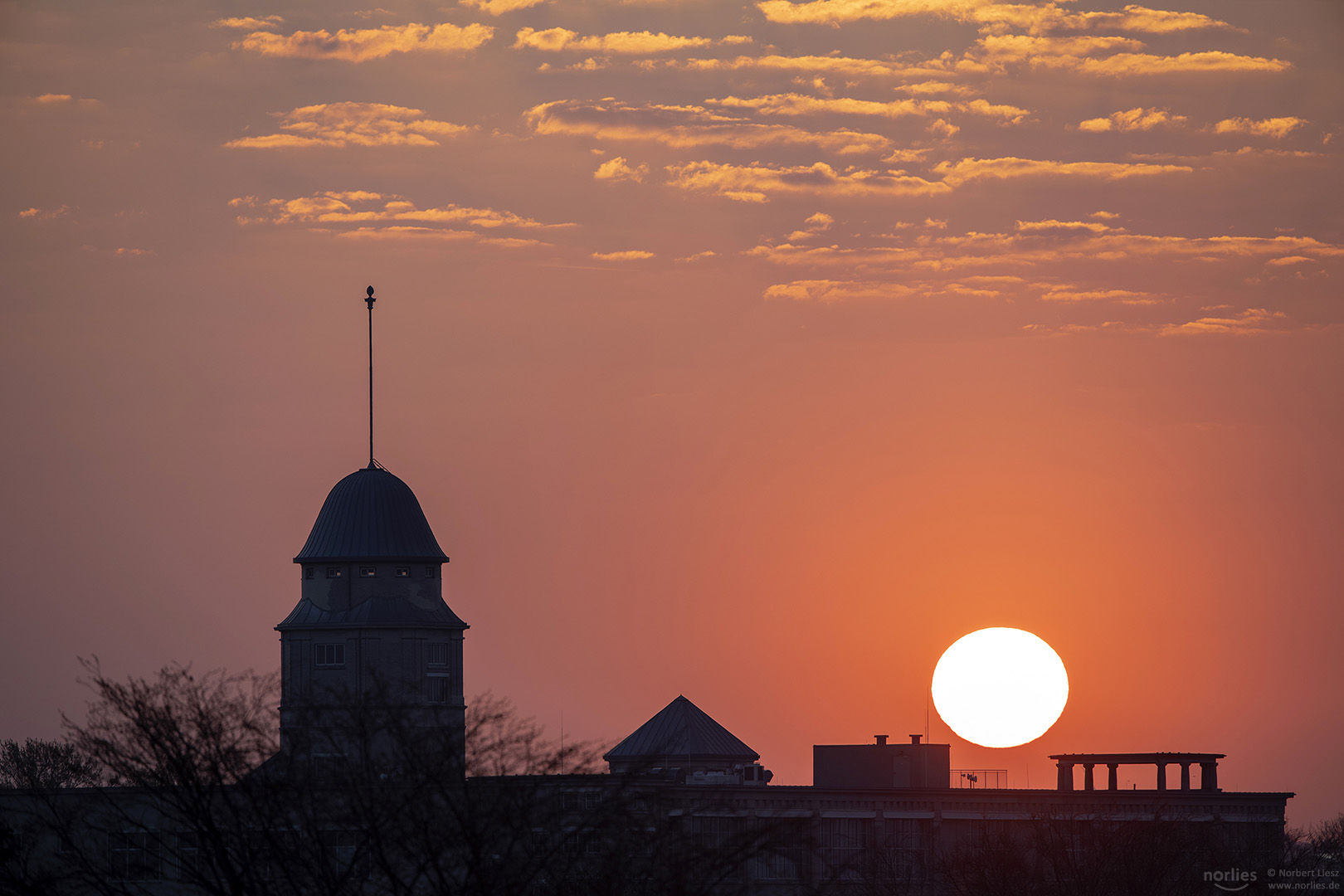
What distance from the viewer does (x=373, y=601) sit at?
3812 inches

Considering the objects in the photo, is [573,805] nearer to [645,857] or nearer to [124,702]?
[645,857]

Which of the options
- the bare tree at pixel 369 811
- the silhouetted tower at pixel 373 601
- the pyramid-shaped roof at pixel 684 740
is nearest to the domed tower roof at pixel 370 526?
the silhouetted tower at pixel 373 601

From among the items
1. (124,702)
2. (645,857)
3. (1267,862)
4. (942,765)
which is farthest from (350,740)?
(942,765)

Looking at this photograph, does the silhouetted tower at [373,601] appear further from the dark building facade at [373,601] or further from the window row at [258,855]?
the window row at [258,855]

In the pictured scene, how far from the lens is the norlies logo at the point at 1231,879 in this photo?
60.3 m

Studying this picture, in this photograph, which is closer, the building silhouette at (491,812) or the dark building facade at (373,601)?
the building silhouette at (491,812)

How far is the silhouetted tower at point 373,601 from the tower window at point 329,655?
43 mm

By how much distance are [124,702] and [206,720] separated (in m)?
1.29

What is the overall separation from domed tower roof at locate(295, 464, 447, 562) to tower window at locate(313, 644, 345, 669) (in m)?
4.54

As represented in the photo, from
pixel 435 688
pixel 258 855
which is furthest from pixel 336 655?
pixel 258 855

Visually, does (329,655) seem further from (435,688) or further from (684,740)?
(684,740)

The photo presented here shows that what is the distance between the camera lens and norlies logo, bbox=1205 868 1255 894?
6034 centimetres

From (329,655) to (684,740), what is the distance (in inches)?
775

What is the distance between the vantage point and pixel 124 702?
28.9 m
